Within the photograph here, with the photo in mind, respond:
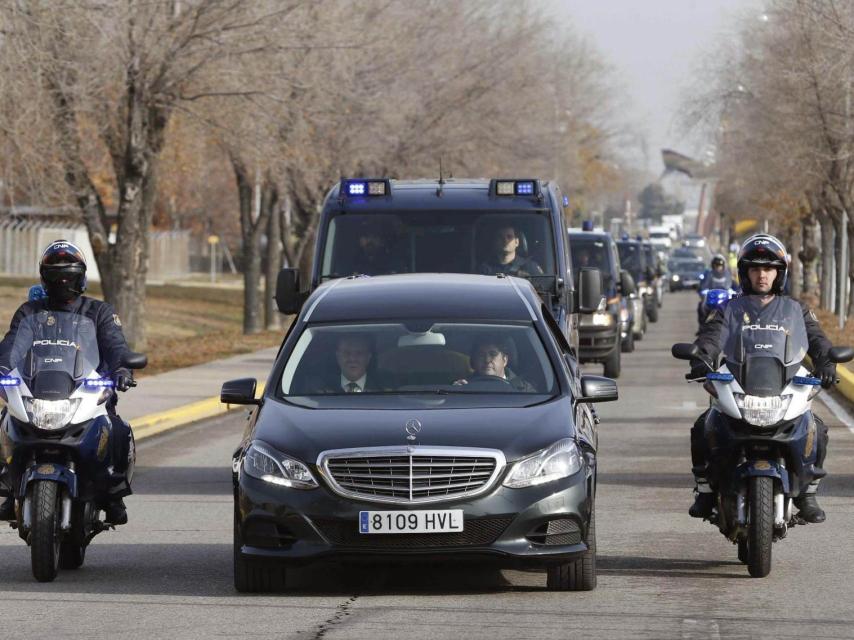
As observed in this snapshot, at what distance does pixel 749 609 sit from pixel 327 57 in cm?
2461

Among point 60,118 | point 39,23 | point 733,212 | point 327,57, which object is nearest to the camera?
point 39,23

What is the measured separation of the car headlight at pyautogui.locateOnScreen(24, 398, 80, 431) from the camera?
9805 millimetres

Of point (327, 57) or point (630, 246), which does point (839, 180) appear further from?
point (327, 57)

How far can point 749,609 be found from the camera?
8.77 meters

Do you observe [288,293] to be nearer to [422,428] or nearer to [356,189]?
[356,189]

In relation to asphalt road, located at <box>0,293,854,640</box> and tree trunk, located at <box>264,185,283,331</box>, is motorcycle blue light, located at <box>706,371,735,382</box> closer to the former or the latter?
asphalt road, located at <box>0,293,854,640</box>

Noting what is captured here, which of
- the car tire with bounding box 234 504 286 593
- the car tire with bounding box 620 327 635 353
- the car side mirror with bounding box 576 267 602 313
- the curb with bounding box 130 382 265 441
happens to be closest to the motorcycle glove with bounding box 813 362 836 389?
the car tire with bounding box 234 504 286 593

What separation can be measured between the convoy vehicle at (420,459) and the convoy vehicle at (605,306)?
1474 centimetres

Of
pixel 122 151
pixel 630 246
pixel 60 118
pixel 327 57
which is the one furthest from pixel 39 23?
pixel 630 246

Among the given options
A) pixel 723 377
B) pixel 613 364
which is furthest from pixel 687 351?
pixel 613 364

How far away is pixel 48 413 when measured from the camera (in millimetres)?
9805

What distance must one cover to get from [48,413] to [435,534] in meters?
2.27

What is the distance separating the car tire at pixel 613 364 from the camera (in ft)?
89.6

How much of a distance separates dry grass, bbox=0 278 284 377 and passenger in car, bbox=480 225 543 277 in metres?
13.6
